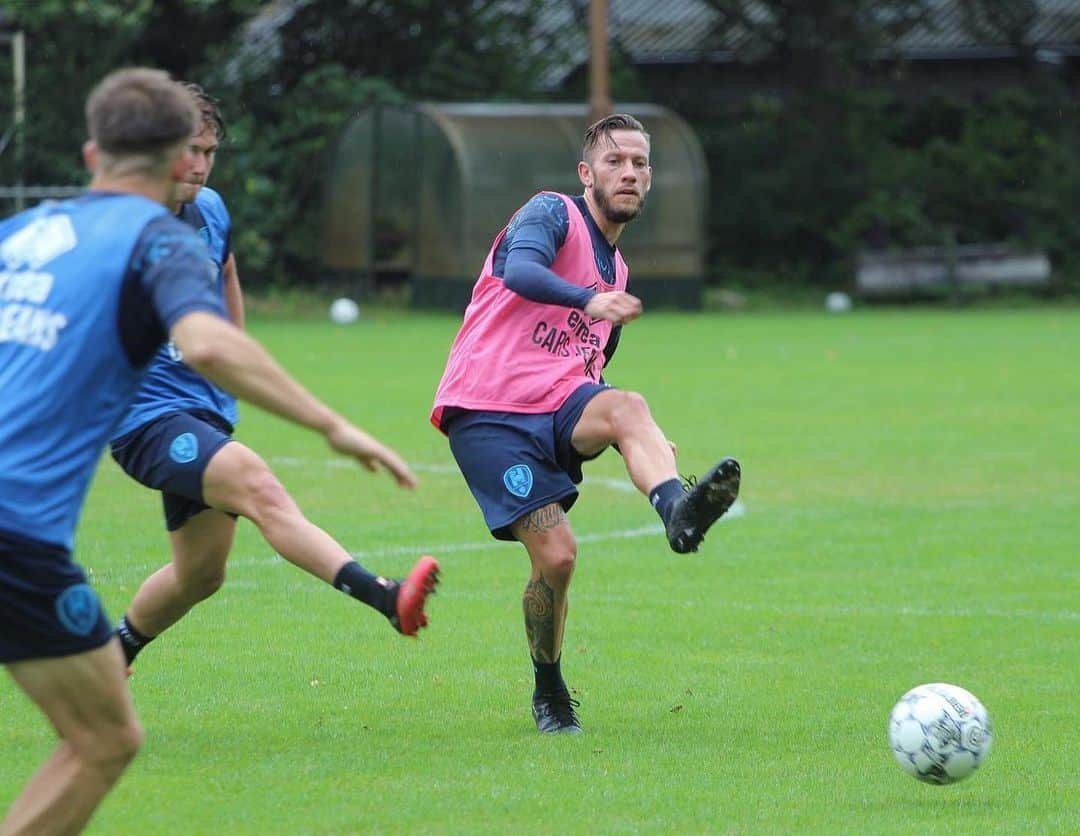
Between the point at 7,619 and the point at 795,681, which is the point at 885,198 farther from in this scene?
the point at 7,619

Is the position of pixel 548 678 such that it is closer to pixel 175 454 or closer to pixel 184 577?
pixel 184 577

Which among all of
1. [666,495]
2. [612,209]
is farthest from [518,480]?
[612,209]

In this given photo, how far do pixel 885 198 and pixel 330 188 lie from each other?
33.2ft

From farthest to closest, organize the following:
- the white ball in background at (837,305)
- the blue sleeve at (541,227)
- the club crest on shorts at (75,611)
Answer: the white ball in background at (837,305)
the blue sleeve at (541,227)
the club crest on shorts at (75,611)

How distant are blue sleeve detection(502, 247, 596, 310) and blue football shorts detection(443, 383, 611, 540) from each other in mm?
502

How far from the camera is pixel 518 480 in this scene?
20.3 feet

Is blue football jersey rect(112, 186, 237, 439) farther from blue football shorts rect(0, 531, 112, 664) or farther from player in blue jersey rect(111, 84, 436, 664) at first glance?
blue football shorts rect(0, 531, 112, 664)

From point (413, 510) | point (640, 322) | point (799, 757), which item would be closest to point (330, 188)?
point (640, 322)

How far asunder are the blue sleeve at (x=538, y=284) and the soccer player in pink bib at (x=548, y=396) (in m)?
0.01

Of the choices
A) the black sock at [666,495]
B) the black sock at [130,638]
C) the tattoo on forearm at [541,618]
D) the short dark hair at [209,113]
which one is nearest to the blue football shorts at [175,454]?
the black sock at [130,638]

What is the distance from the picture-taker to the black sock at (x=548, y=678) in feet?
20.6

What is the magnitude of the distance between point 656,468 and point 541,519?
1.57 ft

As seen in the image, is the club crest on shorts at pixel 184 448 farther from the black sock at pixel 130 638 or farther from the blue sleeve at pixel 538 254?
the blue sleeve at pixel 538 254

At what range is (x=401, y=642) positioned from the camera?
769cm
